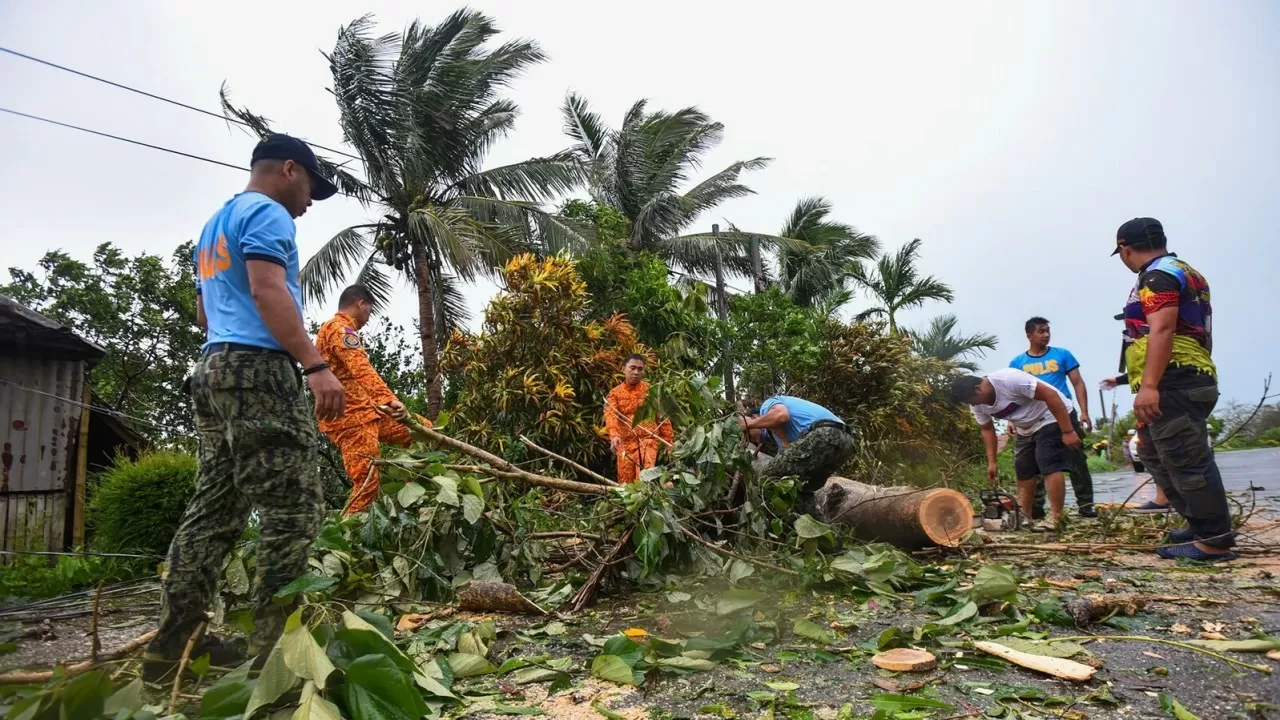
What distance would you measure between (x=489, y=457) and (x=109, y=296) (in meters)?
14.1

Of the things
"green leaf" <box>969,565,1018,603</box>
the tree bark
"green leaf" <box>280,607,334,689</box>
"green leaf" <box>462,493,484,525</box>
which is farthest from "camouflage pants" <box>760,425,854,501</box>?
the tree bark

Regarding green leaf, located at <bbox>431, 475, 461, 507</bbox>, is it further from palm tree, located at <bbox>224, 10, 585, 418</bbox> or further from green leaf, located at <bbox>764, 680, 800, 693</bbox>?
palm tree, located at <bbox>224, 10, 585, 418</bbox>

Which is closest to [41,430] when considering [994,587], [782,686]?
[782,686]

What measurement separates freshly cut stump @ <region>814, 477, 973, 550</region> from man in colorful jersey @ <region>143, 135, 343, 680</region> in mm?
3059

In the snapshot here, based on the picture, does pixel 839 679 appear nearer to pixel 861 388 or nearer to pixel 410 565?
pixel 410 565

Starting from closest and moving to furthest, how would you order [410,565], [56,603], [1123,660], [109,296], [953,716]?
[953,716]
[1123,660]
[410,565]
[56,603]
[109,296]

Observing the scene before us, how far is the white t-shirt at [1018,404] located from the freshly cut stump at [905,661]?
3.61m

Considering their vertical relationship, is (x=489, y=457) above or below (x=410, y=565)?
above

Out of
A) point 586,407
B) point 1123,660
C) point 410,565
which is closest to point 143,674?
point 410,565

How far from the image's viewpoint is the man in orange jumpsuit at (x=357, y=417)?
4.32 m

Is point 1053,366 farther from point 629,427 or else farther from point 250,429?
point 250,429

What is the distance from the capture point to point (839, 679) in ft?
7.32

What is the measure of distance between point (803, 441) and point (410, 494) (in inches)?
86.7

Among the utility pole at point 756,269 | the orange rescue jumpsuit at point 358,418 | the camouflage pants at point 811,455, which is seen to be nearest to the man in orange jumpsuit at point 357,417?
the orange rescue jumpsuit at point 358,418
